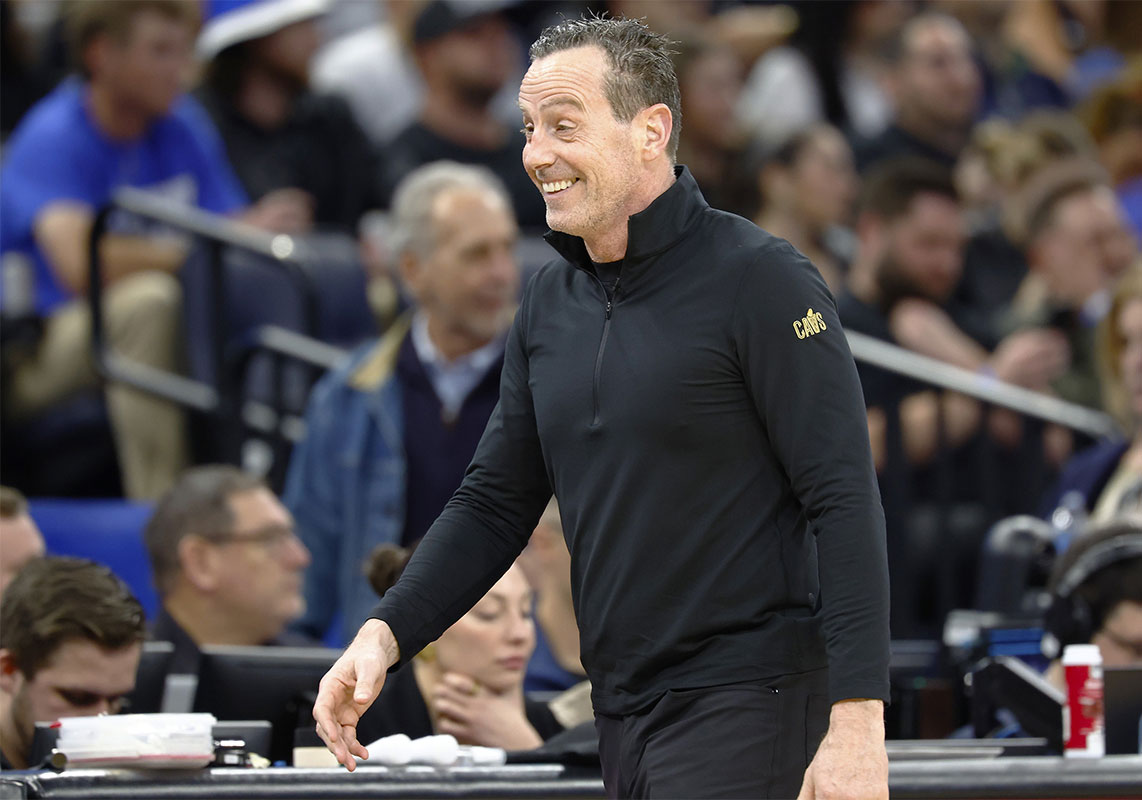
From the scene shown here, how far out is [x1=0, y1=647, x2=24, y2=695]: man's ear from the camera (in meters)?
4.28

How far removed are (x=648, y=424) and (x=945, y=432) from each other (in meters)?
4.25

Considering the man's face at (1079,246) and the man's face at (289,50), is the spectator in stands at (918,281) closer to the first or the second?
the man's face at (1079,246)

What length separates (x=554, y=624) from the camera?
18.0 ft

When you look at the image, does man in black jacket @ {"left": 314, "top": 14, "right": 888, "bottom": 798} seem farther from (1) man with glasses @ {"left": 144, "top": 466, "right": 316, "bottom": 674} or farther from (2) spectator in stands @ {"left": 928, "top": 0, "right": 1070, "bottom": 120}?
(2) spectator in stands @ {"left": 928, "top": 0, "right": 1070, "bottom": 120}

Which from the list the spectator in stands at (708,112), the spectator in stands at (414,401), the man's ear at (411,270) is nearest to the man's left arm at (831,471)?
the spectator in stands at (414,401)

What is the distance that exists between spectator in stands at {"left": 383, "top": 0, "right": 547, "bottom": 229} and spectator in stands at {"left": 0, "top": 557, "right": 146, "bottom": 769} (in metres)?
4.27

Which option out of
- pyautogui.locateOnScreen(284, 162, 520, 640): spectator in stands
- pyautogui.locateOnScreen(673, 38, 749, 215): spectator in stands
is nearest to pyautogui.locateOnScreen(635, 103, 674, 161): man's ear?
pyautogui.locateOnScreen(284, 162, 520, 640): spectator in stands

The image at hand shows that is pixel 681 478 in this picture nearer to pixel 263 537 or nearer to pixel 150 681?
pixel 150 681

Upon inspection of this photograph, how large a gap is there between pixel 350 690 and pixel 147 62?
15.8 ft

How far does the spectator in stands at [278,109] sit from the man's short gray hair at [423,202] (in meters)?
1.66

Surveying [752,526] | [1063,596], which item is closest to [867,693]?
[752,526]

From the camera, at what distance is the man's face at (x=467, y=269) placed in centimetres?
643

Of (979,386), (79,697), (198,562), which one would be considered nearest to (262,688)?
(79,697)

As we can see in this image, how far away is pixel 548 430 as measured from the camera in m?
3.12
